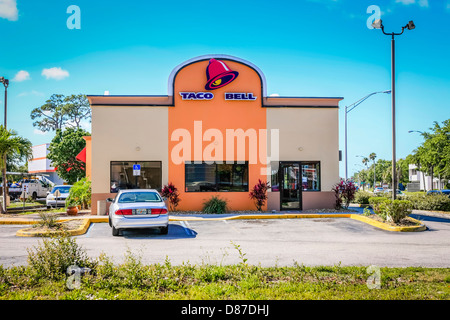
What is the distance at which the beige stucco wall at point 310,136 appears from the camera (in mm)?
Result: 19672

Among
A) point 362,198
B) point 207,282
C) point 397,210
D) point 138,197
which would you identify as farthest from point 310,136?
point 207,282

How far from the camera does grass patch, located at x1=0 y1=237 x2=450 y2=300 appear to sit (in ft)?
19.3

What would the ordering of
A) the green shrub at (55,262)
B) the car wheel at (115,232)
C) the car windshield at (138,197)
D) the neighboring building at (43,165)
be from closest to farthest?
the green shrub at (55,262)
the car wheel at (115,232)
the car windshield at (138,197)
the neighboring building at (43,165)

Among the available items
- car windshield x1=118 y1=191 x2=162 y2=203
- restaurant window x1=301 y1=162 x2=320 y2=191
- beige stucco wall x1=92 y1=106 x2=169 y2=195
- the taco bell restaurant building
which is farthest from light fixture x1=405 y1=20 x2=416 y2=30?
car windshield x1=118 y1=191 x2=162 y2=203

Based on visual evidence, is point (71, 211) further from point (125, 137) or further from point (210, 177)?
point (210, 177)

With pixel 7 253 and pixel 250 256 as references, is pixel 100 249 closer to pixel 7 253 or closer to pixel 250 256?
pixel 7 253

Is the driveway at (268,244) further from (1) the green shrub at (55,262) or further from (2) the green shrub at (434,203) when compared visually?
(2) the green shrub at (434,203)

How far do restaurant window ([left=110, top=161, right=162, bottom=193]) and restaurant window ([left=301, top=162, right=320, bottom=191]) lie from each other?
7.31 meters

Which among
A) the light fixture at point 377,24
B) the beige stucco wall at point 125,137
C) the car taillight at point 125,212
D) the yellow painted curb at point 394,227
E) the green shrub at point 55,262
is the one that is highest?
the light fixture at point 377,24

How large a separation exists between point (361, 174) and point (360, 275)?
13560 centimetres

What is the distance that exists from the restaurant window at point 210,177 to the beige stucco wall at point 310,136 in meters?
2.72

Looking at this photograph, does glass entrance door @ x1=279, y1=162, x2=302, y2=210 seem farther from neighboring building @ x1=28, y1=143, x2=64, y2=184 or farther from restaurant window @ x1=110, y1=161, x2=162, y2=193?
neighboring building @ x1=28, y1=143, x2=64, y2=184

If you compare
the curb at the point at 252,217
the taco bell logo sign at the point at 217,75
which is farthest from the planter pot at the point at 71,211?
the taco bell logo sign at the point at 217,75

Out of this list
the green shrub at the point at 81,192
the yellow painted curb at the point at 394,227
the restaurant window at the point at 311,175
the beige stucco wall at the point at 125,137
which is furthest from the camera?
the green shrub at the point at 81,192
